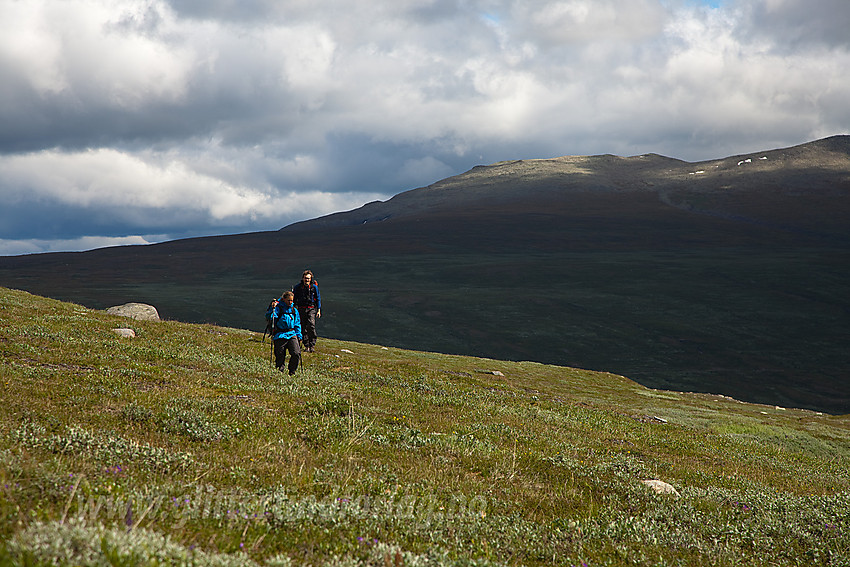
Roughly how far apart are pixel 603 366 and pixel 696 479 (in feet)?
253

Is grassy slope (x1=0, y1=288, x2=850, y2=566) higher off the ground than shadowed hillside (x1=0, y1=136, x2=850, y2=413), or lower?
higher

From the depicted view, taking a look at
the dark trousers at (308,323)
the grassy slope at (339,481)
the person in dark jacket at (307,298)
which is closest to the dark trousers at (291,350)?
the grassy slope at (339,481)

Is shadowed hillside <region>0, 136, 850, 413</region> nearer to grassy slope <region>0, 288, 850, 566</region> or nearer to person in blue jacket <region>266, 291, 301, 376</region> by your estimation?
person in blue jacket <region>266, 291, 301, 376</region>

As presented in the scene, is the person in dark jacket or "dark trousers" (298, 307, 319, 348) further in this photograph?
"dark trousers" (298, 307, 319, 348)

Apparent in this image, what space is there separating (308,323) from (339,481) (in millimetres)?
17750

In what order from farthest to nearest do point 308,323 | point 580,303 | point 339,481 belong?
point 580,303, point 308,323, point 339,481

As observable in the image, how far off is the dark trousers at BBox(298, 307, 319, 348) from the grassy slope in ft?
21.1

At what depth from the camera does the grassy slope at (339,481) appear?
5.81 m

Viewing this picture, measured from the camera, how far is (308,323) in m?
25.8

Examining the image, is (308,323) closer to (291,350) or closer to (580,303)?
(291,350)

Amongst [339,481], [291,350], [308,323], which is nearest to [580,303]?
[308,323]

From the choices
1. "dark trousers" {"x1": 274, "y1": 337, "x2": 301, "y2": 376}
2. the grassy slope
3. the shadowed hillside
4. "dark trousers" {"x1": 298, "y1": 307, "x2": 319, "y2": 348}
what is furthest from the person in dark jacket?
the shadowed hillside

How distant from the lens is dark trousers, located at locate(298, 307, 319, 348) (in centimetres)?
2525

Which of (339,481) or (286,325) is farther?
(286,325)
